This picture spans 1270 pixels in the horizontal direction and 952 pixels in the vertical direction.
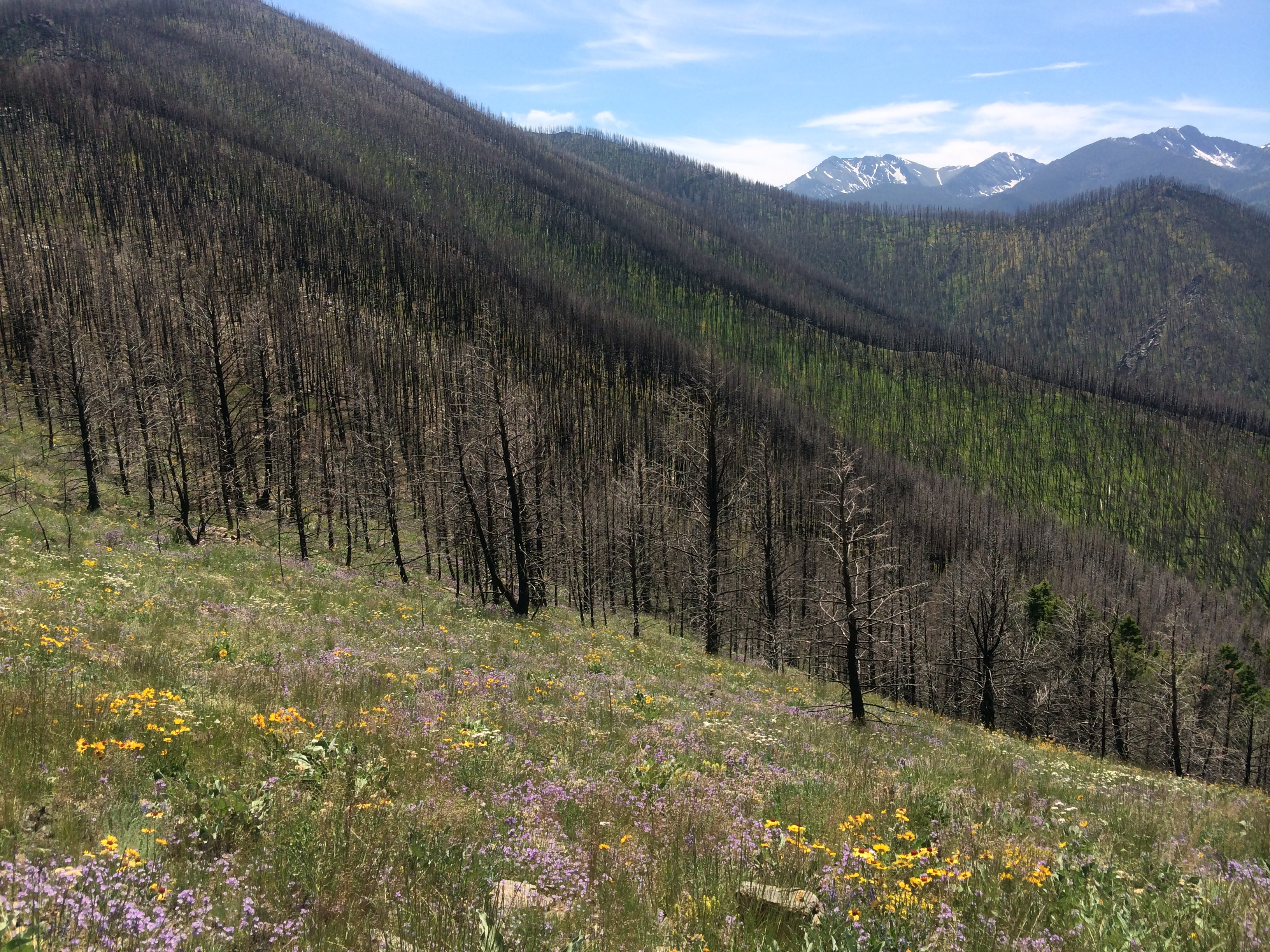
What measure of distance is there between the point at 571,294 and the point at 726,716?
189648 mm

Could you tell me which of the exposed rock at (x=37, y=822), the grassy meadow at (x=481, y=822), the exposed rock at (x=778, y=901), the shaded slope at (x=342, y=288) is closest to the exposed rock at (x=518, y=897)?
the grassy meadow at (x=481, y=822)

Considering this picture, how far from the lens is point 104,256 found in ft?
295

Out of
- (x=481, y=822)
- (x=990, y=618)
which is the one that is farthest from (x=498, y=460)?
(x=990, y=618)

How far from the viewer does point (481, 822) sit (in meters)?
5.64

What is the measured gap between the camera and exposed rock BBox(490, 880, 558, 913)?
4.30 m

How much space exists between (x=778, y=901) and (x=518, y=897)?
199 cm

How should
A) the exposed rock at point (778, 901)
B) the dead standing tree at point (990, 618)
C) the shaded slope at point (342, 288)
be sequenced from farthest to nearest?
the shaded slope at point (342, 288)
the dead standing tree at point (990, 618)
the exposed rock at point (778, 901)

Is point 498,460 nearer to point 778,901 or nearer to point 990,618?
point 778,901

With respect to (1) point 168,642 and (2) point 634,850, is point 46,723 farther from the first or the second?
(2) point 634,850

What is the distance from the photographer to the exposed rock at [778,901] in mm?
4570

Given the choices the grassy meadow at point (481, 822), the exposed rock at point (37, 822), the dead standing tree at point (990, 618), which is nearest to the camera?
the grassy meadow at point (481, 822)

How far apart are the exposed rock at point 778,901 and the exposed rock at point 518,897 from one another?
1.50 metres

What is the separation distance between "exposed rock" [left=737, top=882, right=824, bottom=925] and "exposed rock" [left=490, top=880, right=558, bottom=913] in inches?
59.0

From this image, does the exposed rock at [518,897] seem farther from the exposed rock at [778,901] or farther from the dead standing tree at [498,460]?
the dead standing tree at [498,460]
